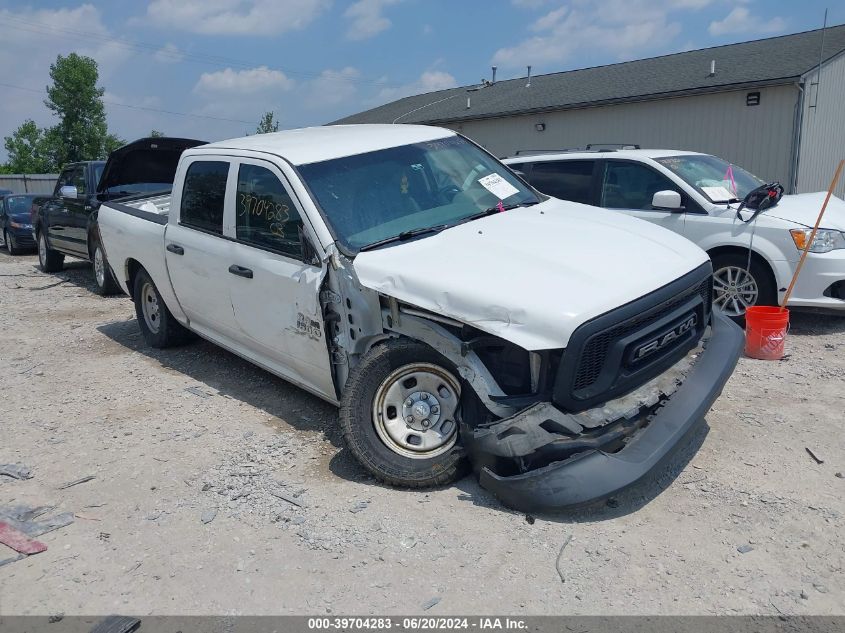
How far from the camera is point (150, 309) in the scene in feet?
23.5

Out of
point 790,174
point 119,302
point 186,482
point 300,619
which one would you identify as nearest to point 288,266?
point 186,482

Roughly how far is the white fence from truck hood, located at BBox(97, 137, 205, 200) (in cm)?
2844

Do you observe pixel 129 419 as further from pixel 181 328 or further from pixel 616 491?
pixel 616 491

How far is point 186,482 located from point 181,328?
9.45 feet

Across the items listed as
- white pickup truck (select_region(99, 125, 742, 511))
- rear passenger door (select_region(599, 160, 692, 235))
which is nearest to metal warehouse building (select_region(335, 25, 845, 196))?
rear passenger door (select_region(599, 160, 692, 235))

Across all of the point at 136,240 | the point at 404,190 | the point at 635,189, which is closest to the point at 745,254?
the point at 635,189

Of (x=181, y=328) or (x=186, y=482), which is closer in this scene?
(x=186, y=482)

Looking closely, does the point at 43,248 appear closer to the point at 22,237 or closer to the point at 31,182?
the point at 22,237

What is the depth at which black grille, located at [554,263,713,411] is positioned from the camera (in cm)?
341

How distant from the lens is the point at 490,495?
3916 mm

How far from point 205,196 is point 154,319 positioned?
79.5 inches

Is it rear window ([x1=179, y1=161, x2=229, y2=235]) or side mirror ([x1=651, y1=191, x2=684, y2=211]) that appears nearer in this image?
rear window ([x1=179, y1=161, x2=229, y2=235])

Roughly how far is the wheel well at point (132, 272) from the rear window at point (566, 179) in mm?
4353

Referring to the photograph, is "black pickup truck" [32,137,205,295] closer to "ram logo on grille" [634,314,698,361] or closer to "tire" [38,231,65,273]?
"tire" [38,231,65,273]
